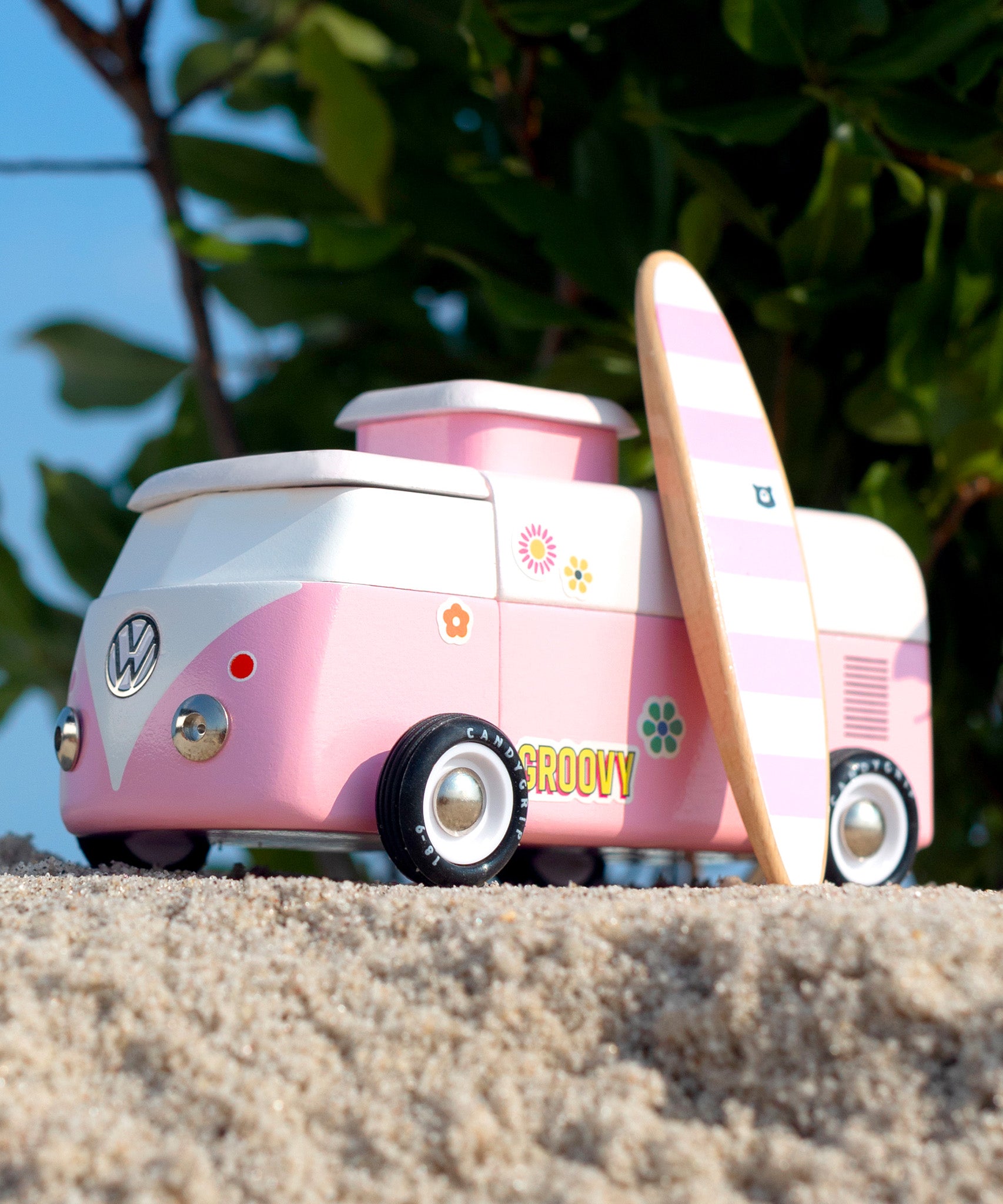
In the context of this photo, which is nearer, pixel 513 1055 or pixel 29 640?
pixel 513 1055

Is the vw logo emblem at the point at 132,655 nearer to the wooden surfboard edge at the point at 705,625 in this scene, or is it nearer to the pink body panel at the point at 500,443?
the pink body panel at the point at 500,443

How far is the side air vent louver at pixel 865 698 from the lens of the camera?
2.43 m

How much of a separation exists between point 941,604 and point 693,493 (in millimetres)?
1794

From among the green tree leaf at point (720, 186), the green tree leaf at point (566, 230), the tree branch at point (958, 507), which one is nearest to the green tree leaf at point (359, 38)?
the green tree leaf at point (566, 230)

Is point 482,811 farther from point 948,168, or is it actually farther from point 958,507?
point 948,168

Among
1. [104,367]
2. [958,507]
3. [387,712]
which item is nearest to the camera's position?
[387,712]

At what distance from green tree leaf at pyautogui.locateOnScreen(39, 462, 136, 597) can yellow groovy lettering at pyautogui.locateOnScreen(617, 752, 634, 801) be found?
→ 7.09 ft

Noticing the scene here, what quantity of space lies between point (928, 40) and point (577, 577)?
146 centimetres

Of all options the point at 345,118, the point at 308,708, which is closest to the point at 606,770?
the point at 308,708

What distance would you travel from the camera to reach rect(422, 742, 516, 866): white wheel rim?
1.87 metres

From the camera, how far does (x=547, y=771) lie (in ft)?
6.69

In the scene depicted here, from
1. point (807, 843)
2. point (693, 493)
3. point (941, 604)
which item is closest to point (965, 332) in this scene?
point (941, 604)

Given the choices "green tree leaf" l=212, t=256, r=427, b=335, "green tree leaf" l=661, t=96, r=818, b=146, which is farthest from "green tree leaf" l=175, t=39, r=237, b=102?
"green tree leaf" l=661, t=96, r=818, b=146

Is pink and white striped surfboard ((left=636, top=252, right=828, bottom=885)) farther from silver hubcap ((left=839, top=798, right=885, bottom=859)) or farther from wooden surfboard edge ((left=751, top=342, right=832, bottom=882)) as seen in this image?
silver hubcap ((left=839, top=798, right=885, bottom=859))
